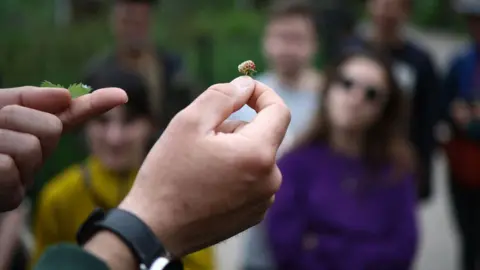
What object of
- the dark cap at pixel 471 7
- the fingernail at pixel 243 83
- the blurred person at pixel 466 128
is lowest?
the blurred person at pixel 466 128

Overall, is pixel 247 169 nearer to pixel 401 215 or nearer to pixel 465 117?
pixel 401 215

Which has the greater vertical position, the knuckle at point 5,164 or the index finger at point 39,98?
the index finger at point 39,98

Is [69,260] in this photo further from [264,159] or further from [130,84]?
[130,84]

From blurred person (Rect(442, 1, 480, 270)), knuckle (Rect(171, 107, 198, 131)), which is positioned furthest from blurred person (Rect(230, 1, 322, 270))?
knuckle (Rect(171, 107, 198, 131))

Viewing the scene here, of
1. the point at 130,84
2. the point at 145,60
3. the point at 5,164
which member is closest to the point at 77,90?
the point at 5,164

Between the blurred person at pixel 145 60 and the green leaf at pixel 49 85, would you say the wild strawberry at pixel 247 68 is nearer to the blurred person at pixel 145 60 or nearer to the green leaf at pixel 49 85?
the green leaf at pixel 49 85

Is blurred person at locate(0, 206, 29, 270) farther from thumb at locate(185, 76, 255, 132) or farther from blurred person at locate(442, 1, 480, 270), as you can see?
blurred person at locate(442, 1, 480, 270)

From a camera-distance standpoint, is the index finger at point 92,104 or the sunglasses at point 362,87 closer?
the index finger at point 92,104

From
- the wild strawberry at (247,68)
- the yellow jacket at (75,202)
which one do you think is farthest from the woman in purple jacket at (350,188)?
the wild strawberry at (247,68)
